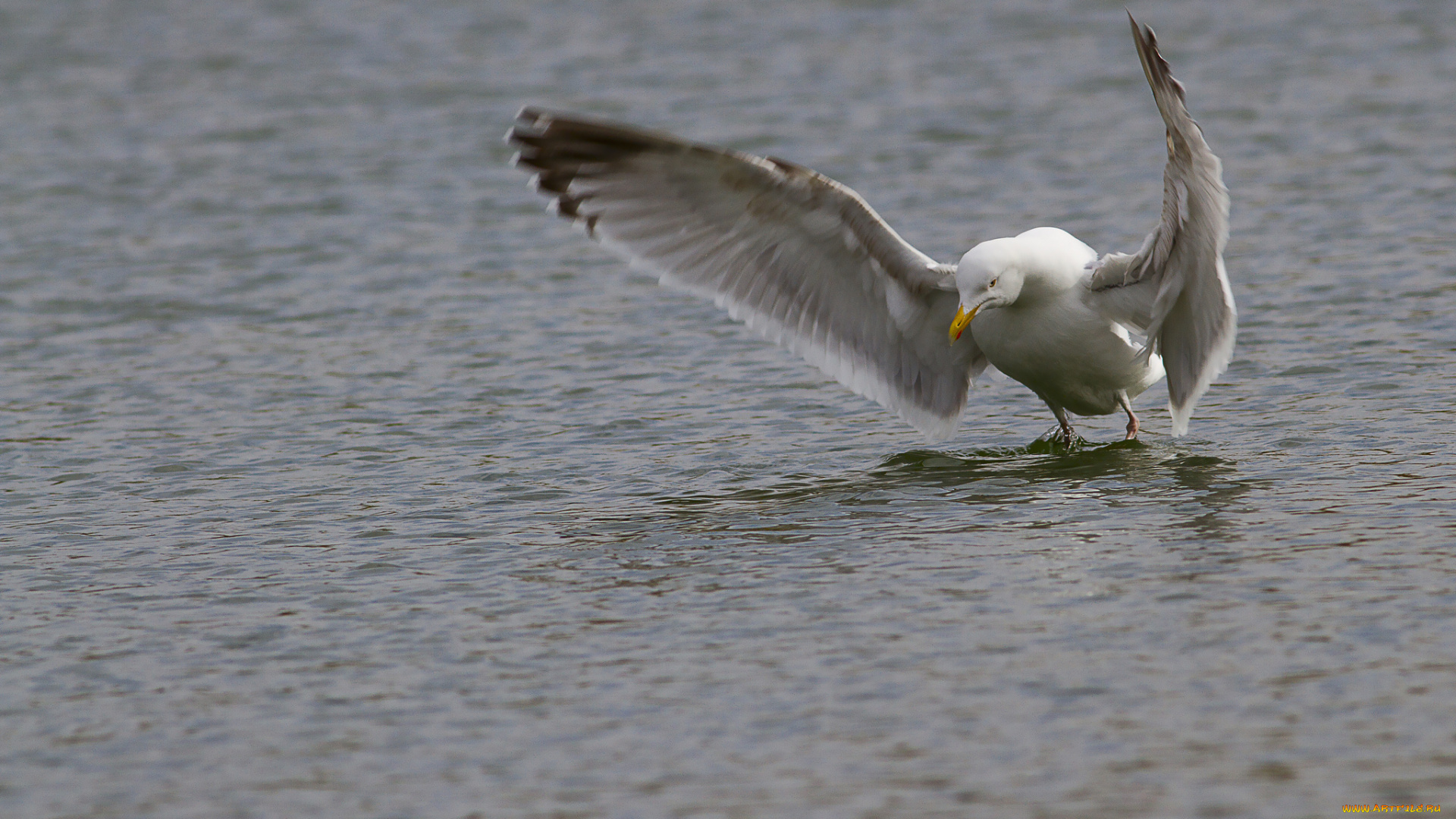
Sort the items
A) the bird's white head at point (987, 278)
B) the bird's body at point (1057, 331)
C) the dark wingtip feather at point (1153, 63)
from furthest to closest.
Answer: the bird's body at point (1057, 331), the bird's white head at point (987, 278), the dark wingtip feather at point (1153, 63)

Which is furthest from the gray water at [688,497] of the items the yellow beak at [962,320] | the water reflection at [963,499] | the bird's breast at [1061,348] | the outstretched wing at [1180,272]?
the yellow beak at [962,320]

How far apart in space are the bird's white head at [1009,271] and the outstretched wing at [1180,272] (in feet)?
0.51

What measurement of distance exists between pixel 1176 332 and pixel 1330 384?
65.4 inches

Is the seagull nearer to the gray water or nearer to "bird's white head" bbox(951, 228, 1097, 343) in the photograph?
"bird's white head" bbox(951, 228, 1097, 343)

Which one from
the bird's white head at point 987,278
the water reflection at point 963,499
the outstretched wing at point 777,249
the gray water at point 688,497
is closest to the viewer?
the gray water at point 688,497

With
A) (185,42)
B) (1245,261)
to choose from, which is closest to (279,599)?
(1245,261)

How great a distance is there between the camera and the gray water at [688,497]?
17.8 feet

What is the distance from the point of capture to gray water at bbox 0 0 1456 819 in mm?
5434

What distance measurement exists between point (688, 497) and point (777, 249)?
46.2 inches

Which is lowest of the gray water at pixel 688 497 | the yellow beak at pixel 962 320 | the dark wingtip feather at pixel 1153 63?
the gray water at pixel 688 497

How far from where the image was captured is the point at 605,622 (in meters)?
6.71

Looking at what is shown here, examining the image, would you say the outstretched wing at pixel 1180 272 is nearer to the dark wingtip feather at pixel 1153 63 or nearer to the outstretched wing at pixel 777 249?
the dark wingtip feather at pixel 1153 63

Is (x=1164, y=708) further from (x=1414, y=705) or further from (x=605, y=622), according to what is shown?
(x=605, y=622)

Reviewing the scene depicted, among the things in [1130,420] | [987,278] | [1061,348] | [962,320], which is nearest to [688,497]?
[962,320]
